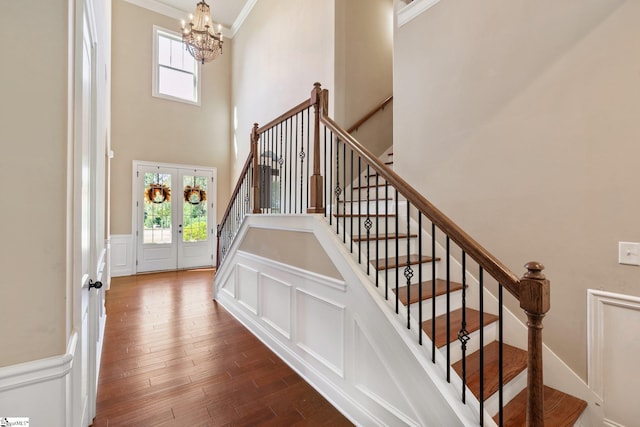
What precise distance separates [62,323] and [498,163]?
278 cm

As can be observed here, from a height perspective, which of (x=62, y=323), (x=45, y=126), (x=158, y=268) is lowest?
(x=158, y=268)

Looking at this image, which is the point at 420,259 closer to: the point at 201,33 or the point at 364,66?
the point at 364,66

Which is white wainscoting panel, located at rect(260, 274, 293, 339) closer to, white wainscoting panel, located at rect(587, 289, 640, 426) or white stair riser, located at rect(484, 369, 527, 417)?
white stair riser, located at rect(484, 369, 527, 417)

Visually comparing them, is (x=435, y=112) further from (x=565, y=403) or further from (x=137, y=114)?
(x=137, y=114)

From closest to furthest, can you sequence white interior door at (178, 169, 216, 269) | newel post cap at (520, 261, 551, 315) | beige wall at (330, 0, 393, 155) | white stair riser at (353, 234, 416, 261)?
Answer: newel post cap at (520, 261, 551, 315) < white stair riser at (353, 234, 416, 261) < beige wall at (330, 0, 393, 155) < white interior door at (178, 169, 216, 269)

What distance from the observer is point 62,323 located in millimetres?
1104

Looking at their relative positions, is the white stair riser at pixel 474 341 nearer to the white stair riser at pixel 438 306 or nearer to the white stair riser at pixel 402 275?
the white stair riser at pixel 438 306

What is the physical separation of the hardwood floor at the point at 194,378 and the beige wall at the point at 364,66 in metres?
3.18

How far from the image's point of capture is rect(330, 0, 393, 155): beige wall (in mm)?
4160

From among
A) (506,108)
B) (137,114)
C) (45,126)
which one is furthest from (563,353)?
(137,114)

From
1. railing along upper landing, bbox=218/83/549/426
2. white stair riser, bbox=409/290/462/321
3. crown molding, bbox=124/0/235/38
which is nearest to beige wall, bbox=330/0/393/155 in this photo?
railing along upper landing, bbox=218/83/549/426

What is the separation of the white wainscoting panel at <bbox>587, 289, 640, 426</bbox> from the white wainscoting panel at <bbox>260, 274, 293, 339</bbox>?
2143 millimetres

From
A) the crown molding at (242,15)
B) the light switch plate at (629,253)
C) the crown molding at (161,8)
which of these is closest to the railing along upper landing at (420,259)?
the light switch plate at (629,253)

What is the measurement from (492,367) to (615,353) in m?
0.69
